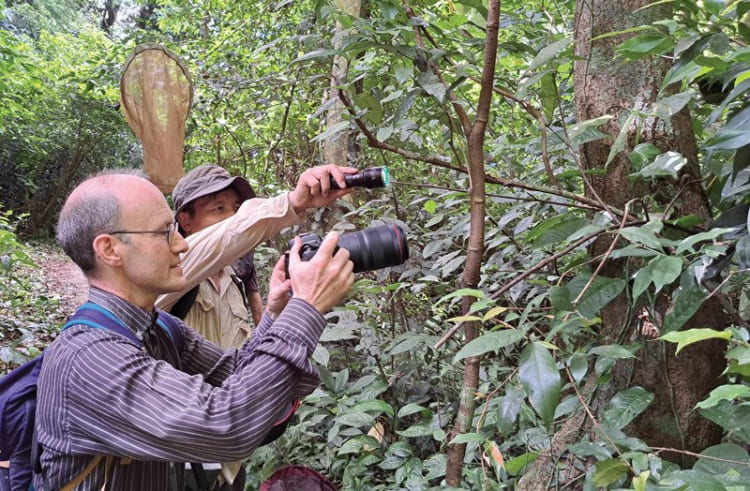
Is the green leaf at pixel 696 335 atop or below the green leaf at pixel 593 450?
atop

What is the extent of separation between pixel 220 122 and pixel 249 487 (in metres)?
2.64

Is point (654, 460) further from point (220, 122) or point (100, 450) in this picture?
point (220, 122)

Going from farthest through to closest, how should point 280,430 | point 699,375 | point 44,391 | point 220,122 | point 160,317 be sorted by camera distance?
1. point 220,122
2. point 280,430
3. point 160,317
4. point 699,375
5. point 44,391

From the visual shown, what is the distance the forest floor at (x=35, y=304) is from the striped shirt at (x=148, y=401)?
7.37ft

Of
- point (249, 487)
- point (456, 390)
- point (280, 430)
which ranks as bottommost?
point (249, 487)

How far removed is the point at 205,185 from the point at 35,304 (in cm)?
474

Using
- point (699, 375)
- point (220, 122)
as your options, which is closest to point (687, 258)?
point (699, 375)

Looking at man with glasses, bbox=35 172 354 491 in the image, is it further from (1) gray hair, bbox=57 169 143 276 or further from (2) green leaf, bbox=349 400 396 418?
(2) green leaf, bbox=349 400 396 418

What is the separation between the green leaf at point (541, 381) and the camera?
3.13 feet

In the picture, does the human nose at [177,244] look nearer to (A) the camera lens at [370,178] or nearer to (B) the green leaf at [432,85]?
(A) the camera lens at [370,178]

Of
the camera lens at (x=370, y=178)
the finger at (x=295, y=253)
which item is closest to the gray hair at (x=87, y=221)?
the finger at (x=295, y=253)

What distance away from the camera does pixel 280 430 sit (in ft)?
5.60

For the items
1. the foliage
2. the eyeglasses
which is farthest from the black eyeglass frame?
the foliage

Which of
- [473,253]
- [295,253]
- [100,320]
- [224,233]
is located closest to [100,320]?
[100,320]
